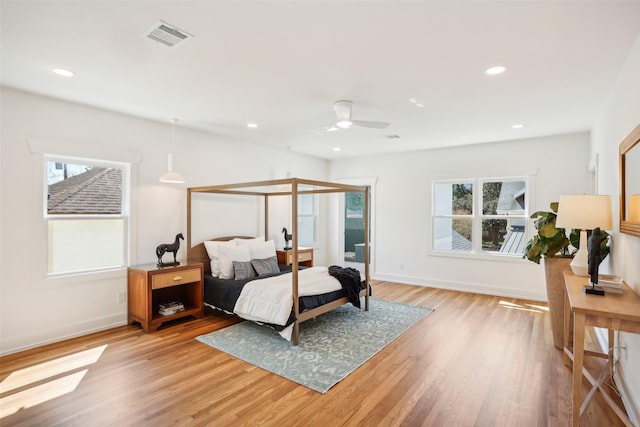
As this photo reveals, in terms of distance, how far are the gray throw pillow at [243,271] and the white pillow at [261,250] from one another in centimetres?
27

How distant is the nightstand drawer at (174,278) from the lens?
3.90 meters

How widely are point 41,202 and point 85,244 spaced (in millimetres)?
642

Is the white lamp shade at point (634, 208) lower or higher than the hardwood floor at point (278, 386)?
higher

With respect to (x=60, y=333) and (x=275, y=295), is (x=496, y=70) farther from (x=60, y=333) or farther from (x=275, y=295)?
(x=60, y=333)

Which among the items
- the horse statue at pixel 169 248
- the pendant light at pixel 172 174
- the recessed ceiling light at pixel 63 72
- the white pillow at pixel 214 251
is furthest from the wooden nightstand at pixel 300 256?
the recessed ceiling light at pixel 63 72

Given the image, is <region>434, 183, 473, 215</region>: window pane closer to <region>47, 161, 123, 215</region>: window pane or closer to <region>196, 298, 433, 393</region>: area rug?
<region>196, 298, 433, 393</region>: area rug

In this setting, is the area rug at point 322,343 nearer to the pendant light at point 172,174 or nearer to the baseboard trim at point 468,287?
the baseboard trim at point 468,287

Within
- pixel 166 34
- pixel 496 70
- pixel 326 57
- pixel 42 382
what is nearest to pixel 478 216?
pixel 496 70

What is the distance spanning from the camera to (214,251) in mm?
4766

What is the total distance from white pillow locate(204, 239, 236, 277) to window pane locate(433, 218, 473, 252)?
3734mm

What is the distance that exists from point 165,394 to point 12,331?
2020mm

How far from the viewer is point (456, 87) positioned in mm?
3191

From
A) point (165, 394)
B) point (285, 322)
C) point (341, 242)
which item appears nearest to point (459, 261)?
point (341, 242)

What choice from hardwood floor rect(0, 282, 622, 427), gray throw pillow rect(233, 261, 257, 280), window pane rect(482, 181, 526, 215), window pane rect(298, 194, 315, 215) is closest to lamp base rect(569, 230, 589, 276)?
hardwood floor rect(0, 282, 622, 427)
